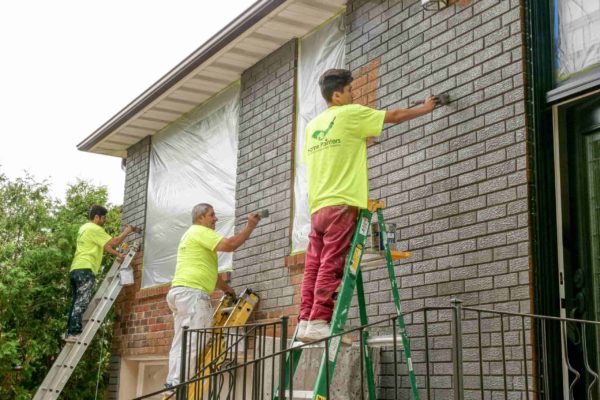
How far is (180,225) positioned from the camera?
964cm

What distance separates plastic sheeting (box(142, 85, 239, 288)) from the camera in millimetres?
8805

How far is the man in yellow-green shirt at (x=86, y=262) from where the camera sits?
993 centimetres

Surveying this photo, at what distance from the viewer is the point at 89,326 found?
9.64 meters

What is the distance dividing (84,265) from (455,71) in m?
6.06

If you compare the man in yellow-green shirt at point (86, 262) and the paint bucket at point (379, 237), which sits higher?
the man in yellow-green shirt at point (86, 262)

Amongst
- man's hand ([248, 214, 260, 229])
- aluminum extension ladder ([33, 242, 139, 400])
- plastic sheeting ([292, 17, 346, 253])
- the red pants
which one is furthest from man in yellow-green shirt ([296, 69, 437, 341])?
aluminum extension ladder ([33, 242, 139, 400])

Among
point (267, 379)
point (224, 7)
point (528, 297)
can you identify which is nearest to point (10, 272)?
point (267, 379)

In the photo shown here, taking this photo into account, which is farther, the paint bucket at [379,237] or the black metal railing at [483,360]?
the paint bucket at [379,237]

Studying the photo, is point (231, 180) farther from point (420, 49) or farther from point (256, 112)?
point (420, 49)

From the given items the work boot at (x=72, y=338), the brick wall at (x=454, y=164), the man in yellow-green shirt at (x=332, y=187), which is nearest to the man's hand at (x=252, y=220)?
the brick wall at (x=454, y=164)

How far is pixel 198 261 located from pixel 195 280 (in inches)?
6.9

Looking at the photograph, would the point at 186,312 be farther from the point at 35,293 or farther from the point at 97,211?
the point at 35,293

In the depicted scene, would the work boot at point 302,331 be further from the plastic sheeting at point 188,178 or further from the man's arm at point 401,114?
the plastic sheeting at point 188,178

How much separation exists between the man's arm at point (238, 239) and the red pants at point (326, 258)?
1.93 metres
